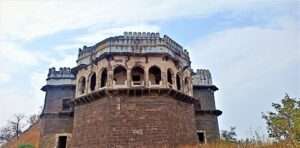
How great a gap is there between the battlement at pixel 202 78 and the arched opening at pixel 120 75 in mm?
7531

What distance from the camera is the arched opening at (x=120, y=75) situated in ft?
58.4

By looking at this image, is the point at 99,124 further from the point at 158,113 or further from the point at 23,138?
the point at 23,138

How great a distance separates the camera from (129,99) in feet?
54.7

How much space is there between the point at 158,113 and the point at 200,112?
6.78 meters

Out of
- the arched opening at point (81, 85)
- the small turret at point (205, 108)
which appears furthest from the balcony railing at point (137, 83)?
the small turret at point (205, 108)

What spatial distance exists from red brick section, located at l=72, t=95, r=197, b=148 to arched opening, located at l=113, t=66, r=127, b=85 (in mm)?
1367

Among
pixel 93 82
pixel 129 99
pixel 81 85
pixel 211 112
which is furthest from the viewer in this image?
pixel 211 112

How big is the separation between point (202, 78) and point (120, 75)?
830cm

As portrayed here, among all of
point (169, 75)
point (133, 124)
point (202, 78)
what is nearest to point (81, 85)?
point (133, 124)

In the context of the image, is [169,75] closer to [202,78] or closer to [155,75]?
[155,75]

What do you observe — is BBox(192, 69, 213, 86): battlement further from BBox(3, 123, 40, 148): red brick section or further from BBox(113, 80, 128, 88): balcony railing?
BBox(3, 123, 40, 148): red brick section

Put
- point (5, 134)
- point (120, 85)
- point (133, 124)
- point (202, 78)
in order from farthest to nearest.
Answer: point (5, 134) → point (202, 78) → point (120, 85) → point (133, 124)

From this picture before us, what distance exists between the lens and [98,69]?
1816cm

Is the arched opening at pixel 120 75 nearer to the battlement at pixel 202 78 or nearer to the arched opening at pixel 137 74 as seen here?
the arched opening at pixel 137 74
